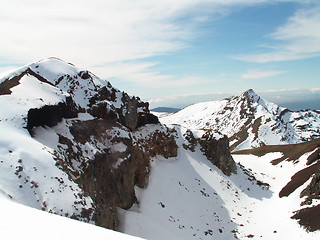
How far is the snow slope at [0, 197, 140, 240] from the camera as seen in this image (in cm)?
493

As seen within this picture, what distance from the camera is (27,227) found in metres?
5.30

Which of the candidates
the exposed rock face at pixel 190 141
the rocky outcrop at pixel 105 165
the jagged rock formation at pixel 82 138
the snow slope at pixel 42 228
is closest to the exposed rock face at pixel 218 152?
the exposed rock face at pixel 190 141

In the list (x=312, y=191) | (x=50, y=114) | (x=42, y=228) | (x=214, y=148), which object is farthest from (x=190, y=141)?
(x=42, y=228)

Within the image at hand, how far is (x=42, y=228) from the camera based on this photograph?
5.39m

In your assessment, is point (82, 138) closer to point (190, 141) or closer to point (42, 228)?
point (42, 228)

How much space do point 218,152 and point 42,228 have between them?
172 ft

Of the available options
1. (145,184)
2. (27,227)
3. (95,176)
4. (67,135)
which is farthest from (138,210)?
(27,227)

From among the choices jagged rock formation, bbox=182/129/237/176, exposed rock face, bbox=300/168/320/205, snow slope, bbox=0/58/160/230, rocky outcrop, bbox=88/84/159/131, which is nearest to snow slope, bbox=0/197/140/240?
snow slope, bbox=0/58/160/230

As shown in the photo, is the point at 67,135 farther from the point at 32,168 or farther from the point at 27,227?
the point at 27,227

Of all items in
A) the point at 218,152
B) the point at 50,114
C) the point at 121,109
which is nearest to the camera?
the point at 50,114

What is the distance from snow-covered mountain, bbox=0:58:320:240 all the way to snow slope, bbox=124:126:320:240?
19 centimetres

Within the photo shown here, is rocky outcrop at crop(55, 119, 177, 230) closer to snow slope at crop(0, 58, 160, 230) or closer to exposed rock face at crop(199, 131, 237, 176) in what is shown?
snow slope at crop(0, 58, 160, 230)

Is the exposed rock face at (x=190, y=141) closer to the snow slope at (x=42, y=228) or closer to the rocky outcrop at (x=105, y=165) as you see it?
the rocky outcrop at (x=105, y=165)

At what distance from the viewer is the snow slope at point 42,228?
4.93 metres
